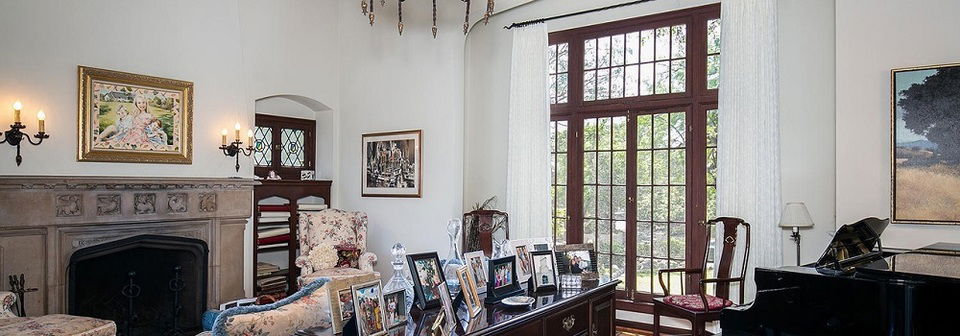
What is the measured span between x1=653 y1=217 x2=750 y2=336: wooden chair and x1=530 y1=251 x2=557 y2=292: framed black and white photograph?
1569mm

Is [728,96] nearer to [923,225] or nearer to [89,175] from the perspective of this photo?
[923,225]

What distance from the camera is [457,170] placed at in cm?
639

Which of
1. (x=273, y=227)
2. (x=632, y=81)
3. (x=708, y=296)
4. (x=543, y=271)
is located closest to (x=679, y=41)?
(x=632, y=81)

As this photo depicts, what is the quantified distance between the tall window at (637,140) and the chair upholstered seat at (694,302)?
686 mm

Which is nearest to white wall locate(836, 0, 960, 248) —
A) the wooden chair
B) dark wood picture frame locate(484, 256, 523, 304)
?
the wooden chair

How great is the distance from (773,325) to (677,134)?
2.72 metres

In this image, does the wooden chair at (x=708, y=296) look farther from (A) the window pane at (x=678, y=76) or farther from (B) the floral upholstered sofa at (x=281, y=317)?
(B) the floral upholstered sofa at (x=281, y=317)

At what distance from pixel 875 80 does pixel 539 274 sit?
287cm

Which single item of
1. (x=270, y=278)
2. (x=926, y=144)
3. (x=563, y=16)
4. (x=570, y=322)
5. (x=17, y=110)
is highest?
(x=563, y=16)

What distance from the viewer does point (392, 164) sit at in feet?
22.2

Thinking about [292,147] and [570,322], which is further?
[292,147]

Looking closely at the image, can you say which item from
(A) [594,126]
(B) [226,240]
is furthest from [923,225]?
(B) [226,240]

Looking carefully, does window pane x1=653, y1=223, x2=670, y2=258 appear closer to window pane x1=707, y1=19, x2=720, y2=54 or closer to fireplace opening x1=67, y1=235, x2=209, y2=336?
window pane x1=707, y1=19, x2=720, y2=54

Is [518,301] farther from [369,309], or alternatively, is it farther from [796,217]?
[796,217]
